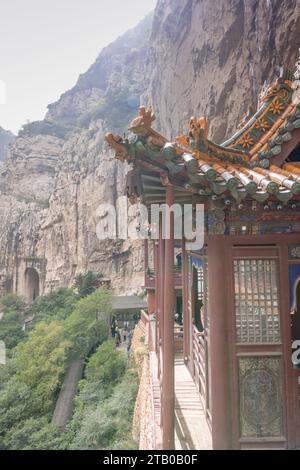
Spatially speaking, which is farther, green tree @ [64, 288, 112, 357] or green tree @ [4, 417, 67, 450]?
green tree @ [64, 288, 112, 357]

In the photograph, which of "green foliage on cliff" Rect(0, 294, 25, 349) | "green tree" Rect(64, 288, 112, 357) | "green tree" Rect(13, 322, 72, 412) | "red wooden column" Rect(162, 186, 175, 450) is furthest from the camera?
→ "green foliage on cliff" Rect(0, 294, 25, 349)

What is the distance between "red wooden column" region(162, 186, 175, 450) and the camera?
326 centimetres

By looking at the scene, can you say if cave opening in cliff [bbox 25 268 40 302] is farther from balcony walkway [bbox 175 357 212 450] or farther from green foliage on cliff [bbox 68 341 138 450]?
balcony walkway [bbox 175 357 212 450]

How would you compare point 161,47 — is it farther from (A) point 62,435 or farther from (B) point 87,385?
(A) point 62,435

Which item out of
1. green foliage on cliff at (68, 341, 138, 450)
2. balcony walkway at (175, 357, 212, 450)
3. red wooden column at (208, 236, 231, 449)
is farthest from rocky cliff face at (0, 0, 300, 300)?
green foliage on cliff at (68, 341, 138, 450)

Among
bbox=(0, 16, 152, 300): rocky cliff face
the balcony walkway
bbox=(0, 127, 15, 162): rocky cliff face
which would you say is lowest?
the balcony walkway

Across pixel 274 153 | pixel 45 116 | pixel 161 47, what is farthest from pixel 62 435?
pixel 45 116

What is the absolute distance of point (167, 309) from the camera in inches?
140

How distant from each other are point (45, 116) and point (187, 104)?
44.4 m

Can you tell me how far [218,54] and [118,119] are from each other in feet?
97.6

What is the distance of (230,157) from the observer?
391cm

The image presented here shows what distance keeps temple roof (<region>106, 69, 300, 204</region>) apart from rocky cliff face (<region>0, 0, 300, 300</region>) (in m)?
9.58

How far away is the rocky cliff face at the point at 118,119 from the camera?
52.5 ft

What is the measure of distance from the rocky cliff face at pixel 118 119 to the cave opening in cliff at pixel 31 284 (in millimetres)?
312
